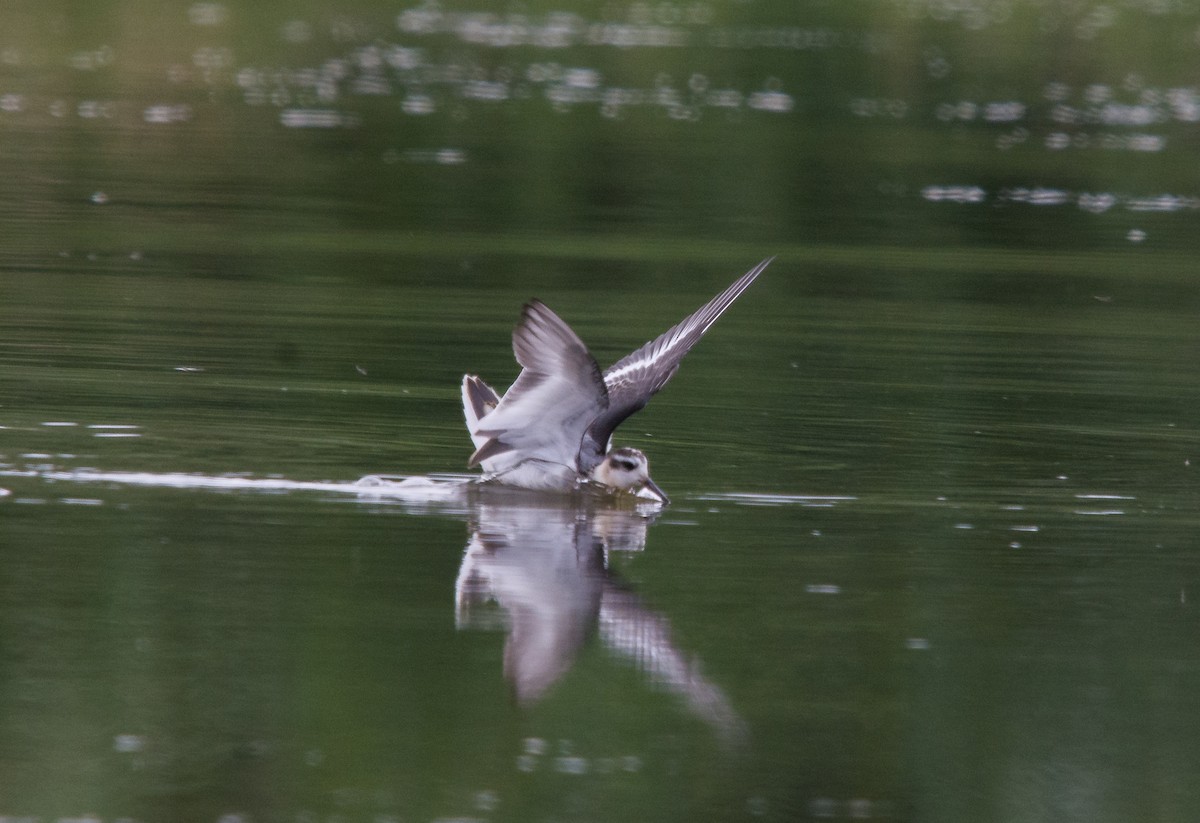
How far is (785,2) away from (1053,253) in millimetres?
36627

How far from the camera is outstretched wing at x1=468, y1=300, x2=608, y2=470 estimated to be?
9577 mm

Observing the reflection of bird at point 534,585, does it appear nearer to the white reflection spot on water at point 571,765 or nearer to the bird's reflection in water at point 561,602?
the bird's reflection in water at point 561,602

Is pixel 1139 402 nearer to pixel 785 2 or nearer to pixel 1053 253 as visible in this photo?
pixel 1053 253

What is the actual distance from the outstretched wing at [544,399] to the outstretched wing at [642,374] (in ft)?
0.46

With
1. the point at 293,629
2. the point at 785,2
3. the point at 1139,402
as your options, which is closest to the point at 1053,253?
the point at 1139,402

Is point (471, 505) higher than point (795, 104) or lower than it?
higher

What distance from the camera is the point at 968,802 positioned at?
20.9ft

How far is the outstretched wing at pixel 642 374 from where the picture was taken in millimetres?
Result: 10375

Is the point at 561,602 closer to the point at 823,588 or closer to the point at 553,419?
the point at 823,588

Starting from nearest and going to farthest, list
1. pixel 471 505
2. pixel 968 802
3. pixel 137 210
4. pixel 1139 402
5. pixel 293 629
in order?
pixel 968 802, pixel 293 629, pixel 471 505, pixel 1139 402, pixel 137 210

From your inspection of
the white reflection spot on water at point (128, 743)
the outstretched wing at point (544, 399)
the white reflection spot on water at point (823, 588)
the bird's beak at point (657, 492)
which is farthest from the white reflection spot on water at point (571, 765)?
the bird's beak at point (657, 492)

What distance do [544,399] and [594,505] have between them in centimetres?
54

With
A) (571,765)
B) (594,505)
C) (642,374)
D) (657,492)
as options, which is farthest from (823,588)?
(642,374)

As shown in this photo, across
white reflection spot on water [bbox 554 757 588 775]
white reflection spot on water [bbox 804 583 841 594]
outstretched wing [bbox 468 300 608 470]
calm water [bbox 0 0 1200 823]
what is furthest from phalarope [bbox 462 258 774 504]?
white reflection spot on water [bbox 554 757 588 775]
